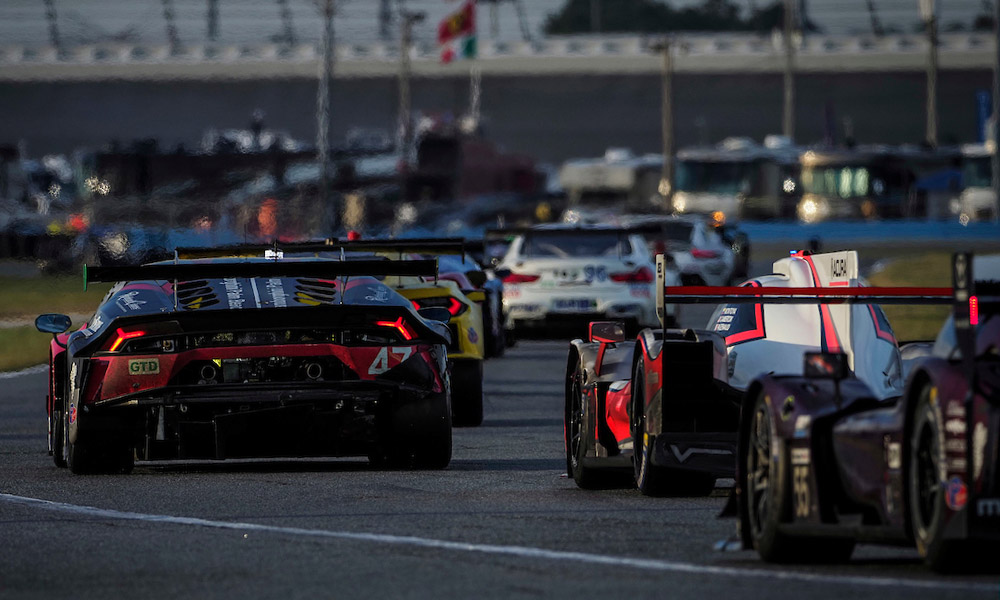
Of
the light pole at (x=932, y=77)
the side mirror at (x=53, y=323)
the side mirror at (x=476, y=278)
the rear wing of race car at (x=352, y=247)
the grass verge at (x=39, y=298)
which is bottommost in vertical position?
the grass verge at (x=39, y=298)

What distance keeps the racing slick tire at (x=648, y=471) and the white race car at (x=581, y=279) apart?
14415mm

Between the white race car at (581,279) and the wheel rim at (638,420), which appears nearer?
the wheel rim at (638,420)

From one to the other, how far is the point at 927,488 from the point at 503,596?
1.37m

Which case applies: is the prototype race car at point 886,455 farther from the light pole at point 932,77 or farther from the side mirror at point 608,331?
the light pole at point 932,77

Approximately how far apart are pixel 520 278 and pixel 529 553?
17424 mm

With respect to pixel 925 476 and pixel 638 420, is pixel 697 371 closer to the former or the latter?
pixel 638 420

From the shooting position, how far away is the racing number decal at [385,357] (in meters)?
11.6

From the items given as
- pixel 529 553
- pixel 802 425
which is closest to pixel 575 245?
pixel 529 553

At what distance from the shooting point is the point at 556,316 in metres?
25.3

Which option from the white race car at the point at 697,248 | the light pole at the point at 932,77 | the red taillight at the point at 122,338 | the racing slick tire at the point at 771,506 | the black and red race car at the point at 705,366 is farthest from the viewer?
the light pole at the point at 932,77

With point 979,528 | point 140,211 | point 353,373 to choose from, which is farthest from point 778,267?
point 140,211

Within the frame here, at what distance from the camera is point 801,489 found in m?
7.30

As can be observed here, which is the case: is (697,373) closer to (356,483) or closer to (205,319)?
(356,483)

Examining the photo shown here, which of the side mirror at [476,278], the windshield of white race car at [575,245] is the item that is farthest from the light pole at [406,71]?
the side mirror at [476,278]
